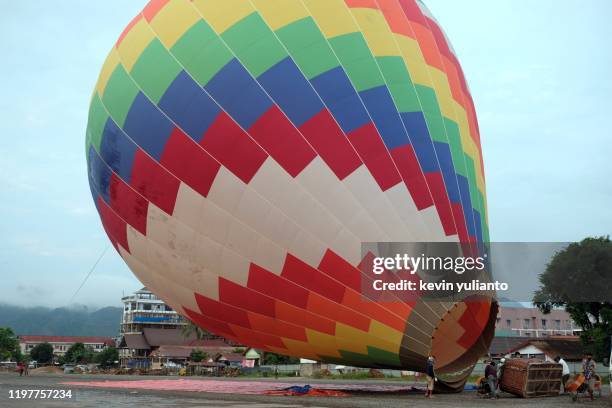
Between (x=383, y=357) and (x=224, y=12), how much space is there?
24.7 ft

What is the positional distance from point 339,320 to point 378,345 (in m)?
0.95

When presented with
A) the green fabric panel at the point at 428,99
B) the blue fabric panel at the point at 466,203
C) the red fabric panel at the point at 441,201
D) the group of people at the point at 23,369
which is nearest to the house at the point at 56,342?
the group of people at the point at 23,369

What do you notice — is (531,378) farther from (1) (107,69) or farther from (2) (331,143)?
(1) (107,69)

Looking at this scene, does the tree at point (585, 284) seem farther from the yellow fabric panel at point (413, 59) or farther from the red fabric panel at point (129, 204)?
the red fabric panel at point (129, 204)

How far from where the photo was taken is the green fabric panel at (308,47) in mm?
11680

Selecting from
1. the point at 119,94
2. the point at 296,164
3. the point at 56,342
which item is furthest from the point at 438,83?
the point at 56,342

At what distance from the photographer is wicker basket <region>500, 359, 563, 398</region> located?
13.9 meters

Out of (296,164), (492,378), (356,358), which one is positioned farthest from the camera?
(492,378)

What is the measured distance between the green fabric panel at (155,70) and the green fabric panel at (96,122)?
1.38 meters

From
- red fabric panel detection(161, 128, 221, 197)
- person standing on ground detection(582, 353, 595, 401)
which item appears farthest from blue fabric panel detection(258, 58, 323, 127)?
person standing on ground detection(582, 353, 595, 401)

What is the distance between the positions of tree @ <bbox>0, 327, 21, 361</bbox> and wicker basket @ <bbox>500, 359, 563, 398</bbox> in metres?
85.5

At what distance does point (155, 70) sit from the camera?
1245 centimetres

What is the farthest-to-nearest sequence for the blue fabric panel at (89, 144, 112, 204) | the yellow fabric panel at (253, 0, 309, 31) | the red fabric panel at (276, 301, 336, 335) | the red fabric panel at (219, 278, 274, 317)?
the blue fabric panel at (89, 144, 112, 204) < the red fabric panel at (219, 278, 274, 317) < the red fabric panel at (276, 301, 336, 335) < the yellow fabric panel at (253, 0, 309, 31)

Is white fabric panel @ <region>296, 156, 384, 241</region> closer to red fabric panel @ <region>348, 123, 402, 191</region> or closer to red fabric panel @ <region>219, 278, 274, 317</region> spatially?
red fabric panel @ <region>348, 123, 402, 191</region>
